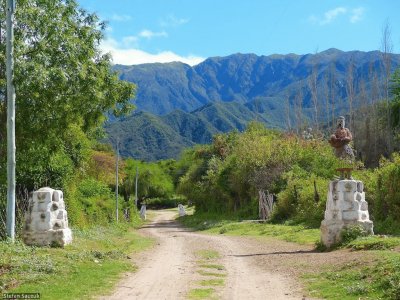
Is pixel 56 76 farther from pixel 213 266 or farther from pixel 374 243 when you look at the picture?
pixel 374 243

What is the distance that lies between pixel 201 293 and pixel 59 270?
3.57 m

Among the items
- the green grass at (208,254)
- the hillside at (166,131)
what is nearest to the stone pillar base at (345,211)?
the green grass at (208,254)

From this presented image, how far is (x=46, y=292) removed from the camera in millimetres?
9734

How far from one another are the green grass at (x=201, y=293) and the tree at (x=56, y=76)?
8.47 meters

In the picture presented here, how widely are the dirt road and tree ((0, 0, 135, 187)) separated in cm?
531

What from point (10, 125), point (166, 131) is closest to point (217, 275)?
point (10, 125)

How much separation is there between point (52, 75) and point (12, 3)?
2543mm

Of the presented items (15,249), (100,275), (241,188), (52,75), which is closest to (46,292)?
(100,275)

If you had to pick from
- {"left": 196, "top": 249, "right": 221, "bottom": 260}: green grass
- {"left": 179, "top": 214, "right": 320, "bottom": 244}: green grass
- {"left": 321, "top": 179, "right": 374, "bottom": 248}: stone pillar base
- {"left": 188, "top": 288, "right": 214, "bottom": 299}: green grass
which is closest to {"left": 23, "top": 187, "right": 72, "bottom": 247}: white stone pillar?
{"left": 196, "top": 249, "right": 221, "bottom": 260}: green grass

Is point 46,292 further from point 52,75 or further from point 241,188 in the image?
point 241,188

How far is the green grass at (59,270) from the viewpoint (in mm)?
10055

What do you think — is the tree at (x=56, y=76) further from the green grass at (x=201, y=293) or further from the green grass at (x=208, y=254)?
the green grass at (x=201, y=293)

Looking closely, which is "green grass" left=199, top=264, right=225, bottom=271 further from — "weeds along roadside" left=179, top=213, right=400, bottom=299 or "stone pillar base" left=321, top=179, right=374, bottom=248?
"stone pillar base" left=321, top=179, right=374, bottom=248

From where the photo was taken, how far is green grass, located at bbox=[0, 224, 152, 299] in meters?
10.1
